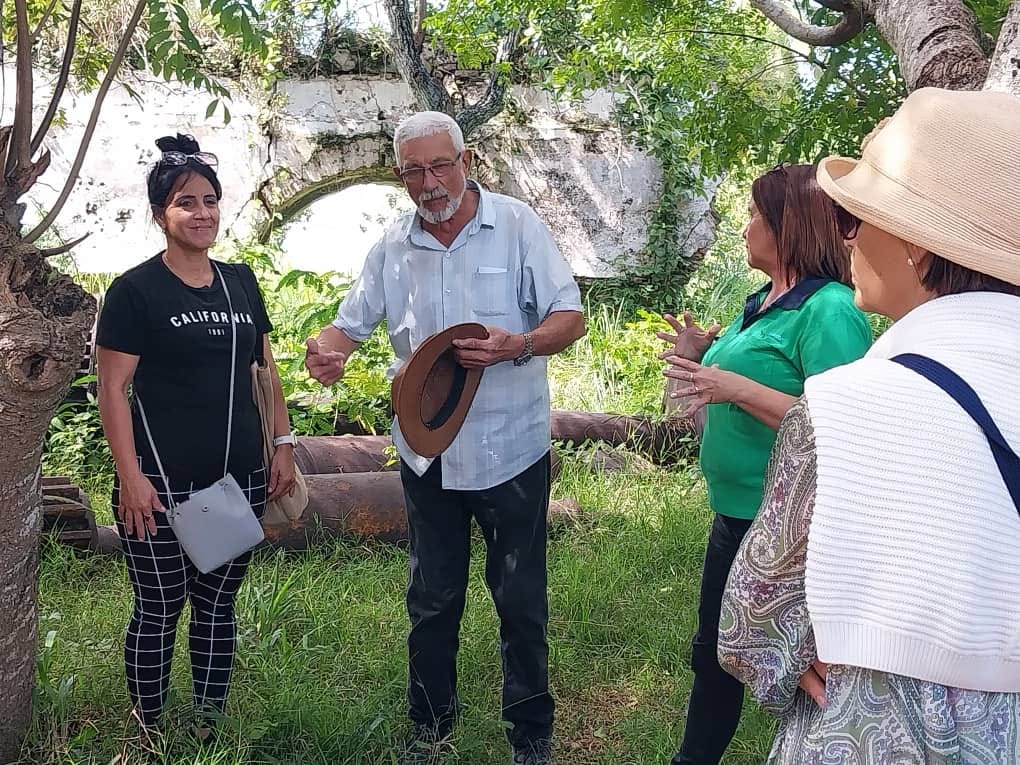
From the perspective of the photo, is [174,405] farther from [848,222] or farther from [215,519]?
[848,222]

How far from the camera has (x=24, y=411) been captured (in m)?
2.80

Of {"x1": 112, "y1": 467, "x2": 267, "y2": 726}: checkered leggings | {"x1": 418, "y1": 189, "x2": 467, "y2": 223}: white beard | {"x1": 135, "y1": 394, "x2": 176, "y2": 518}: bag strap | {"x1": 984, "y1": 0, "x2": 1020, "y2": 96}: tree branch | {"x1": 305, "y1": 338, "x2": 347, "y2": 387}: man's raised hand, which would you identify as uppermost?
{"x1": 984, "y1": 0, "x2": 1020, "y2": 96}: tree branch

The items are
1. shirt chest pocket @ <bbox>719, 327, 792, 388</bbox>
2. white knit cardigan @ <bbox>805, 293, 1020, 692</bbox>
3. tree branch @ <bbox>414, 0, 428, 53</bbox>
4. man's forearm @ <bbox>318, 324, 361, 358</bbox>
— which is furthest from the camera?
tree branch @ <bbox>414, 0, 428, 53</bbox>

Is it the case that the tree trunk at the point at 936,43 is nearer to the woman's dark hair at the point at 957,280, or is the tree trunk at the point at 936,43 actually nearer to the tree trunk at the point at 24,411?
the woman's dark hair at the point at 957,280

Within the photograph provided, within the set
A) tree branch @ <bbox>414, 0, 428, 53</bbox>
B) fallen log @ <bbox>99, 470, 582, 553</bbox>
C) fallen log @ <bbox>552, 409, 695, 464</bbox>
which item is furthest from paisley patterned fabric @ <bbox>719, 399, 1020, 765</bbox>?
tree branch @ <bbox>414, 0, 428, 53</bbox>

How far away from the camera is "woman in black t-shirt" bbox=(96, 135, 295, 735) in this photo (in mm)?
3012

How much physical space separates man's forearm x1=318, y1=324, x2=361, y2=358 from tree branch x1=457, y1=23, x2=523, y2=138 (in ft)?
24.9

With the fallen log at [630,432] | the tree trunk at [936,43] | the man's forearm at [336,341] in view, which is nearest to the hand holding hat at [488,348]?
the man's forearm at [336,341]

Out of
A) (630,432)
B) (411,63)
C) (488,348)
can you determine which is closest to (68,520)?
(488,348)

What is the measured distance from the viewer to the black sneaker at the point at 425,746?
3.36 m

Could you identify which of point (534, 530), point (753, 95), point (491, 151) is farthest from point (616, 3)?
point (491, 151)

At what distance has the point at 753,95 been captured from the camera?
17.1ft

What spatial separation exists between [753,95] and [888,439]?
414cm

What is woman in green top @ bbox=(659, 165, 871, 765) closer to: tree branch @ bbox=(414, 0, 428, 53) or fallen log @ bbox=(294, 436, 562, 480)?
fallen log @ bbox=(294, 436, 562, 480)
